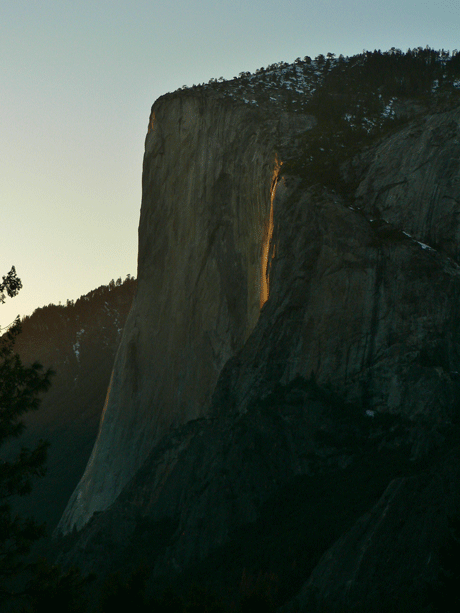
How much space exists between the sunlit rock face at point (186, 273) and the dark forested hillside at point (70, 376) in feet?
50.6

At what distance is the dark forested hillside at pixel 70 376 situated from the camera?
9275cm

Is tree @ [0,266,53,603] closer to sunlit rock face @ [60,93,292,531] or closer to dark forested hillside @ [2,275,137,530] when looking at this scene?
sunlit rock face @ [60,93,292,531]

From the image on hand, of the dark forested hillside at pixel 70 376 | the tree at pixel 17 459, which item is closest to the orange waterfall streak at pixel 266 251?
the tree at pixel 17 459

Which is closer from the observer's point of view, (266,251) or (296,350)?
(296,350)

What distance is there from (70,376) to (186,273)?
151ft

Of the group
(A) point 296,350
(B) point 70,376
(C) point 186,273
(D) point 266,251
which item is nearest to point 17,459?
(A) point 296,350

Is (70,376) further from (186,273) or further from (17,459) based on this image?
(17,459)

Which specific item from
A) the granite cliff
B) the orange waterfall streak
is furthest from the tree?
the orange waterfall streak

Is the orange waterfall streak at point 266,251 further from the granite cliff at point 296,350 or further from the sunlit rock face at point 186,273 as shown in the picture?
the granite cliff at point 296,350

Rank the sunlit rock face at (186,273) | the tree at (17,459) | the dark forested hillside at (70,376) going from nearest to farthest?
the tree at (17,459) < the sunlit rock face at (186,273) < the dark forested hillside at (70,376)

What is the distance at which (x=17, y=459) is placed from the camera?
27938 mm

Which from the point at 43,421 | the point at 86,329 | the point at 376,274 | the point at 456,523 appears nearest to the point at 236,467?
the point at 376,274

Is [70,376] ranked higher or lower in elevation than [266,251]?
lower

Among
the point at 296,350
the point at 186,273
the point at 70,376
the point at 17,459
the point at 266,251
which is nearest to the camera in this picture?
the point at 17,459
